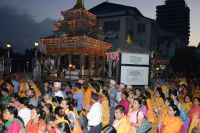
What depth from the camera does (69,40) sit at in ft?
73.5

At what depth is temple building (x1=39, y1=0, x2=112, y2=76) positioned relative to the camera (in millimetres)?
22453

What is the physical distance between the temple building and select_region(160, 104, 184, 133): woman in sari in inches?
616

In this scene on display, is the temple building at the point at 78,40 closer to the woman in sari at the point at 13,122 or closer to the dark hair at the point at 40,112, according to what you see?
the dark hair at the point at 40,112

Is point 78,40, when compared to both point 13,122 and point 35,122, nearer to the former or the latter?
point 35,122

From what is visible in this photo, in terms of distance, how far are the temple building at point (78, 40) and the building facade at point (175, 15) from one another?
341 ft

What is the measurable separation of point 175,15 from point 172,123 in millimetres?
126402

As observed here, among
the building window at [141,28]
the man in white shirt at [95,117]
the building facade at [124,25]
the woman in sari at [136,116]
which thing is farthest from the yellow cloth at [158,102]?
the building window at [141,28]

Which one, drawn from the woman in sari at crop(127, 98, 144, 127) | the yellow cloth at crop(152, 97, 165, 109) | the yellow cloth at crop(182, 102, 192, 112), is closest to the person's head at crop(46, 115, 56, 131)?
the woman in sari at crop(127, 98, 144, 127)

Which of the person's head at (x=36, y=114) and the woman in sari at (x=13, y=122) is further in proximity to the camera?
the person's head at (x=36, y=114)

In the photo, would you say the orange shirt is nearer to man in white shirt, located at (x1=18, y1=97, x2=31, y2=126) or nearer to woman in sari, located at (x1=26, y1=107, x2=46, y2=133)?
woman in sari, located at (x1=26, y1=107, x2=46, y2=133)

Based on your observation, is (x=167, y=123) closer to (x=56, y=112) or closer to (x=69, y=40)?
(x=56, y=112)

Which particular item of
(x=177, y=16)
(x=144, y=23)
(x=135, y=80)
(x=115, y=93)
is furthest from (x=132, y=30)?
(x=177, y=16)

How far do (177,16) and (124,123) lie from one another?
127396mm

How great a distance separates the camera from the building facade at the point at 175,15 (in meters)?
124
